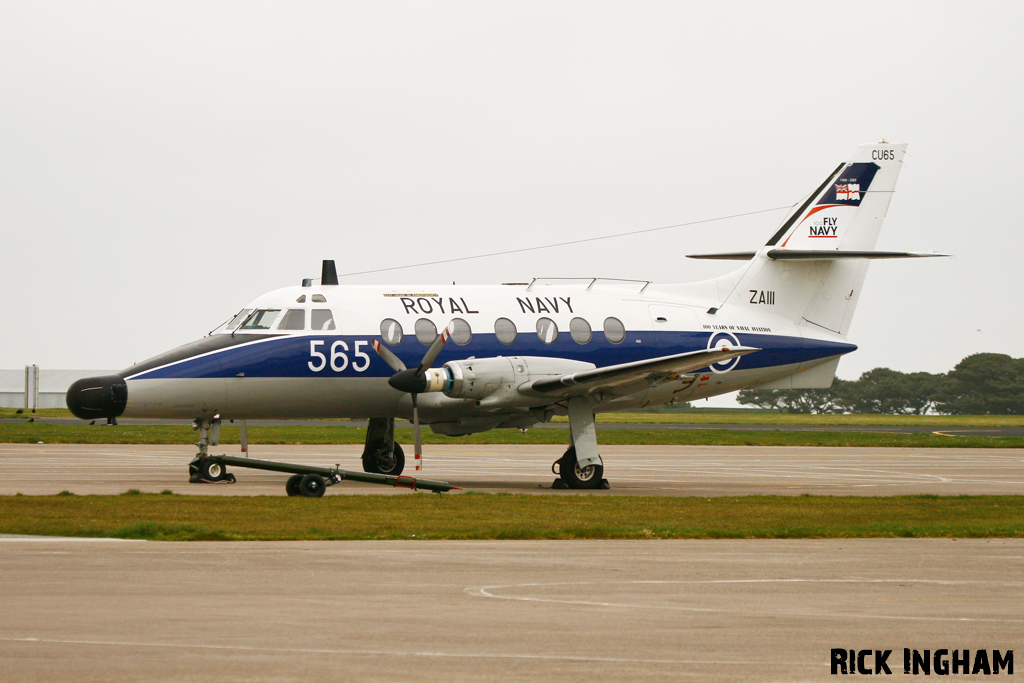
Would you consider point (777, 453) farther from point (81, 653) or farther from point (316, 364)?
point (81, 653)

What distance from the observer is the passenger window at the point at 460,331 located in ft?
78.6

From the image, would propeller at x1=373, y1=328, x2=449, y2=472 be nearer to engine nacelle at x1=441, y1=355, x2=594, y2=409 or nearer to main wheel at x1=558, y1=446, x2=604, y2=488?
engine nacelle at x1=441, y1=355, x2=594, y2=409

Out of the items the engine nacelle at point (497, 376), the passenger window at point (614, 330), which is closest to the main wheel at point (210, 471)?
the engine nacelle at point (497, 376)

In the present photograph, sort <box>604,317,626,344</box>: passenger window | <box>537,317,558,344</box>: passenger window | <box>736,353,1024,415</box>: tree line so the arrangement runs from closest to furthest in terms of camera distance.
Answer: <box>537,317,558,344</box>: passenger window < <box>604,317,626,344</box>: passenger window < <box>736,353,1024,415</box>: tree line

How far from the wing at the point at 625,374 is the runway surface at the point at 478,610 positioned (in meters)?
8.80

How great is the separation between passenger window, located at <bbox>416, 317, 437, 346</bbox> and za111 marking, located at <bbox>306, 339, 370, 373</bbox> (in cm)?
113

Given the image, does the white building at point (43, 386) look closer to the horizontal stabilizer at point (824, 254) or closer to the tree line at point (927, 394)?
the tree line at point (927, 394)

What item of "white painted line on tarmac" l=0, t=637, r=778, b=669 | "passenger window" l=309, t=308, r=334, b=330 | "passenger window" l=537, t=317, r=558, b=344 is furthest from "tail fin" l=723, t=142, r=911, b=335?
"white painted line on tarmac" l=0, t=637, r=778, b=669

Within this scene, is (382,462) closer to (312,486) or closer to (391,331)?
(391,331)

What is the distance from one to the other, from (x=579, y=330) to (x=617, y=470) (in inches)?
227

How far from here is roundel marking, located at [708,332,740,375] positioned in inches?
1037

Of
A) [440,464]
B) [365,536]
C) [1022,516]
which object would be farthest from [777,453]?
[365,536]

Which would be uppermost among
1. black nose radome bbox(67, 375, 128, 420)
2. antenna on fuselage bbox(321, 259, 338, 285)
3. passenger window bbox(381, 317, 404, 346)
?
antenna on fuselage bbox(321, 259, 338, 285)

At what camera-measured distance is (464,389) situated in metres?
21.8
